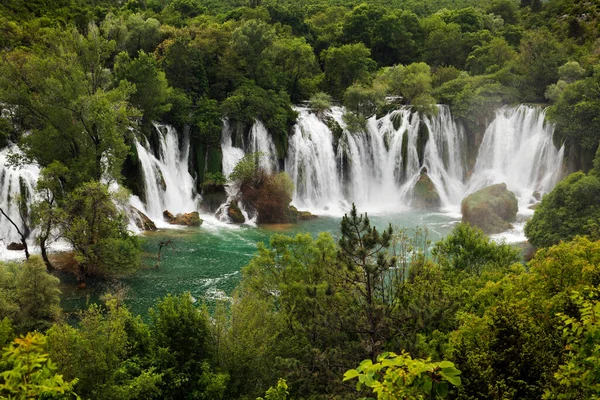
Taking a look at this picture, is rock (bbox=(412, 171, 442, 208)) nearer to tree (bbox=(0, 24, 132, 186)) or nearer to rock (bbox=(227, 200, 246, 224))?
rock (bbox=(227, 200, 246, 224))

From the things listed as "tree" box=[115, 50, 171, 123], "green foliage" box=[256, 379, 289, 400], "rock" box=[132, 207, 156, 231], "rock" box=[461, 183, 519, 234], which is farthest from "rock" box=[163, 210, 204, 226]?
"green foliage" box=[256, 379, 289, 400]

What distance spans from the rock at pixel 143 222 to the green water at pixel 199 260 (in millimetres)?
A: 1044

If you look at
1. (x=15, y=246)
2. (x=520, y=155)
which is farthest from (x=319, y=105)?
(x=15, y=246)

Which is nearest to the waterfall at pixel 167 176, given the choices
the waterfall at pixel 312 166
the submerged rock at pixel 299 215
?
the submerged rock at pixel 299 215

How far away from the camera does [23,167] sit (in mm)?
28188

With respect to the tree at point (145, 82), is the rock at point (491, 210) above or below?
below

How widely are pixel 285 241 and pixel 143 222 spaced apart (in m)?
18.4

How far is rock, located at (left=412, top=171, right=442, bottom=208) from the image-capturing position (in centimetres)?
4381

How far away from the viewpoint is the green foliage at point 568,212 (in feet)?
91.6

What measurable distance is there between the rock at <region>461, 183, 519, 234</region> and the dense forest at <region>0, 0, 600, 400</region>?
14.6 ft

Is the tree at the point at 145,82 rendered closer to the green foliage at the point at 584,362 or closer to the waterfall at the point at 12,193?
the waterfall at the point at 12,193

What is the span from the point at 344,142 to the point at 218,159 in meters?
12.7

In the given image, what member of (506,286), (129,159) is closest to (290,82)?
(129,159)

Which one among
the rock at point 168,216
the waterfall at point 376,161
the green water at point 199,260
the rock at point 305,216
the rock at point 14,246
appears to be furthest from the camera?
the waterfall at point 376,161
